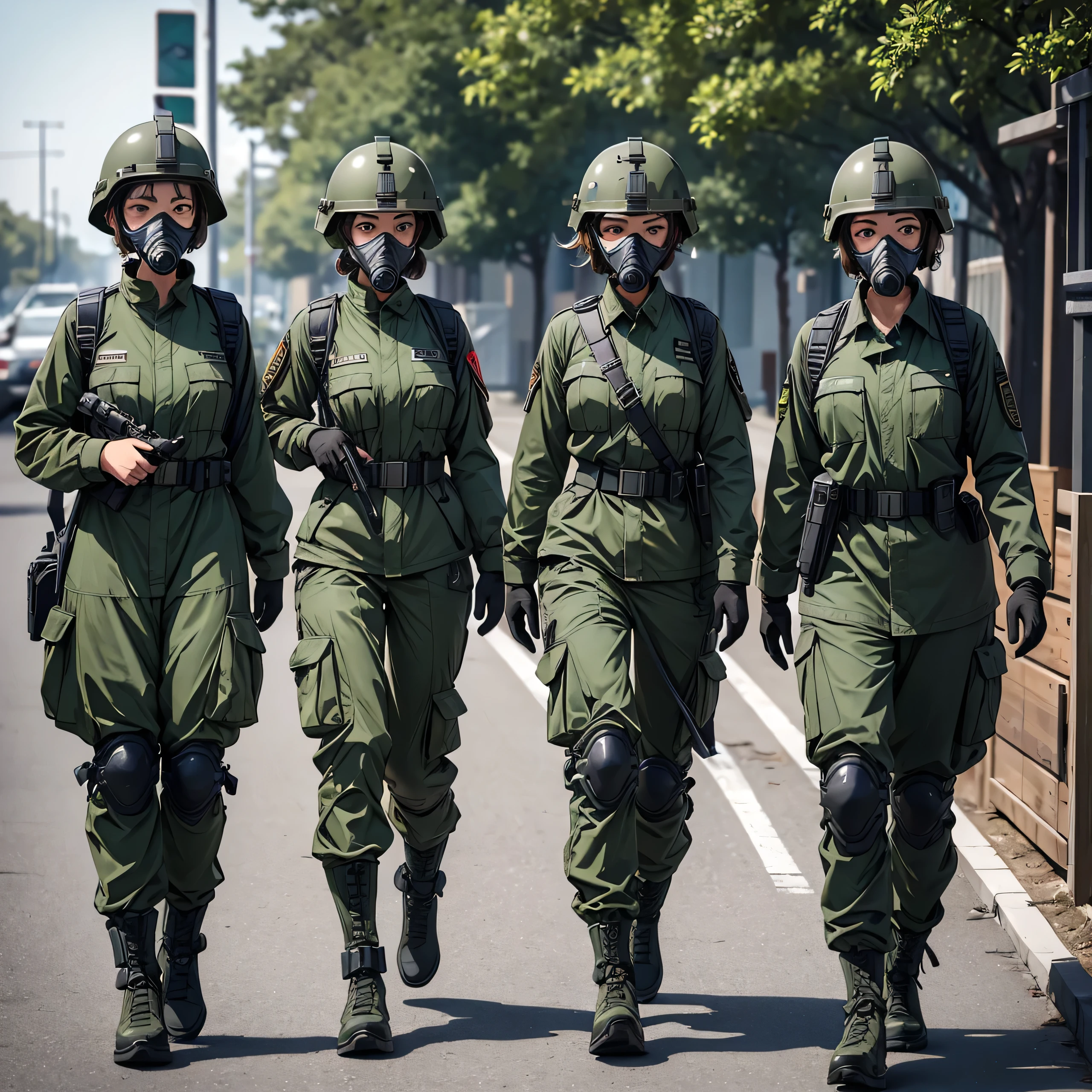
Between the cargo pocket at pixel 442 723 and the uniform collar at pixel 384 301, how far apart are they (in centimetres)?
114

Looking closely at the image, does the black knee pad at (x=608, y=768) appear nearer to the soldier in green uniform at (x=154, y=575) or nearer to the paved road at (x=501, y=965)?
the paved road at (x=501, y=965)

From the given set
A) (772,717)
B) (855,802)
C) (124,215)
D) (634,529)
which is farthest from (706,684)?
(772,717)

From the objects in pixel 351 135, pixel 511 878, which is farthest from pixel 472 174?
pixel 511 878

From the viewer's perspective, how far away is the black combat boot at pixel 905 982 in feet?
17.0

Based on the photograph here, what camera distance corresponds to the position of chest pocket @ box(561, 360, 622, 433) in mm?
5305

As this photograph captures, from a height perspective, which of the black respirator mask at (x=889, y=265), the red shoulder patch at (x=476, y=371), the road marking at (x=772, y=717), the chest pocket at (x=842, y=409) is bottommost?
the road marking at (x=772, y=717)

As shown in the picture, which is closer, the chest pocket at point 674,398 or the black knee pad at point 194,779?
the black knee pad at point 194,779

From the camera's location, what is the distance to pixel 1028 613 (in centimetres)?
498

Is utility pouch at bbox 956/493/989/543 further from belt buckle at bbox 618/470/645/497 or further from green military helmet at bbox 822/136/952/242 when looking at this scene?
belt buckle at bbox 618/470/645/497

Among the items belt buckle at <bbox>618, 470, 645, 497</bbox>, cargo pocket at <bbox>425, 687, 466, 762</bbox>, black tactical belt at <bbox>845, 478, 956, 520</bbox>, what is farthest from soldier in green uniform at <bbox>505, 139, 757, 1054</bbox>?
black tactical belt at <bbox>845, 478, 956, 520</bbox>

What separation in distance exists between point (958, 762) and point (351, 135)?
41.9 m

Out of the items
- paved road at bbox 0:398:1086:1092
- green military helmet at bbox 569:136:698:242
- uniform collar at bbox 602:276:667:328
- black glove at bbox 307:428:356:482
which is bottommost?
paved road at bbox 0:398:1086:1092

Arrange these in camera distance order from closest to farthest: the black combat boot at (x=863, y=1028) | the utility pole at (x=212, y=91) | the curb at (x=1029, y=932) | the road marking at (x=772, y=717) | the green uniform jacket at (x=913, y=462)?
the black combat boot at (x=863, y=1028), the green uniform jacket at (x=913, y=462), the curb at (x=1029, y=932), the road marking at (x=772, y=717), the utility pole at (x=212, y=91)

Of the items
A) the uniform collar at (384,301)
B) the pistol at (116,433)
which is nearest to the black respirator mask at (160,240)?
the pistol at (116,433)
